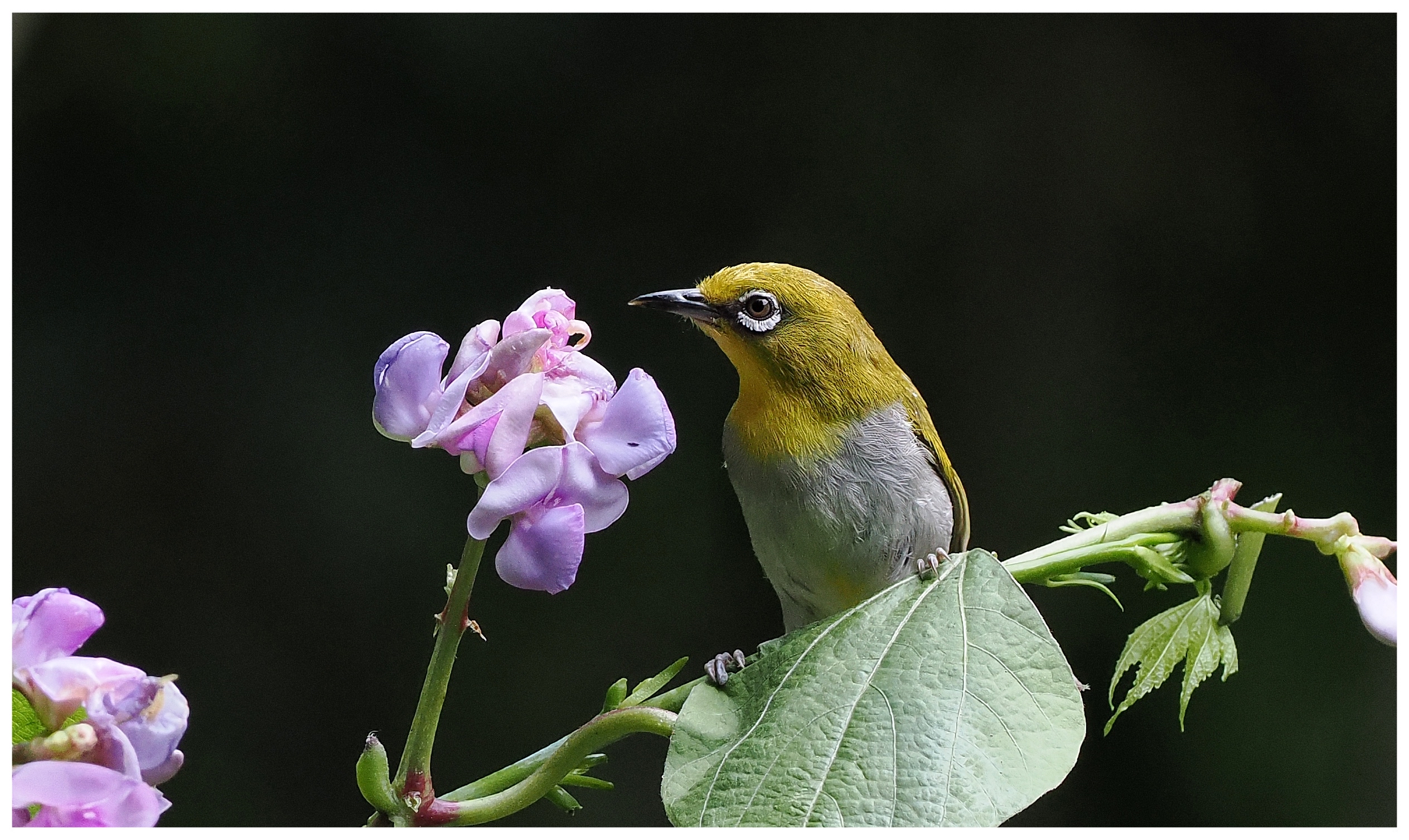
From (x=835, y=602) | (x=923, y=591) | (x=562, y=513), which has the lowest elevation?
(x=835, y=602)

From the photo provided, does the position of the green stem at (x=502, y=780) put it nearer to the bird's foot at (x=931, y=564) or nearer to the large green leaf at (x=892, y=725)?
the large green leaf at (x=892, y=725)

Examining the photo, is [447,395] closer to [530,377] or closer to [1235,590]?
[530,377]

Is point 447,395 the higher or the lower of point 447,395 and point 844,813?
the higher

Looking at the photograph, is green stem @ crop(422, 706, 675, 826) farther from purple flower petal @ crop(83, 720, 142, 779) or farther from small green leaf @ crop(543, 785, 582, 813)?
purple flower petal @ crop(83, 720, 142, 779)

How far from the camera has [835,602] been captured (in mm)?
1246

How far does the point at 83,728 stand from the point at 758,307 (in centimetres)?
78

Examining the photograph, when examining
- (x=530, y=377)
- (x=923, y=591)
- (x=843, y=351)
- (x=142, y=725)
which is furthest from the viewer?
(x=843, y=351)

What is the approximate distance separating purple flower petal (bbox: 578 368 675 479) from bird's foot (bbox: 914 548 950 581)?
0.27m

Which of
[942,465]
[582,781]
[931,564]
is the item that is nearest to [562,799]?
[582,781]

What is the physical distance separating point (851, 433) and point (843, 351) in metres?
0.09

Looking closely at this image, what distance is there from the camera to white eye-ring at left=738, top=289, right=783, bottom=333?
3.77 feet

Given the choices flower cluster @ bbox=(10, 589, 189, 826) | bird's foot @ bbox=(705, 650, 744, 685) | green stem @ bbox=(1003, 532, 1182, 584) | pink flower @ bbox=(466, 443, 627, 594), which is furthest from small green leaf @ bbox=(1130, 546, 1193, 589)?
flower cluster @ bbox=(10, 589, 189, 826)

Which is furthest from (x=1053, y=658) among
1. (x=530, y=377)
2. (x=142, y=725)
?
(x=142, y=725)

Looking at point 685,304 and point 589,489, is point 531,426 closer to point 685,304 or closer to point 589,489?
point 589,489
